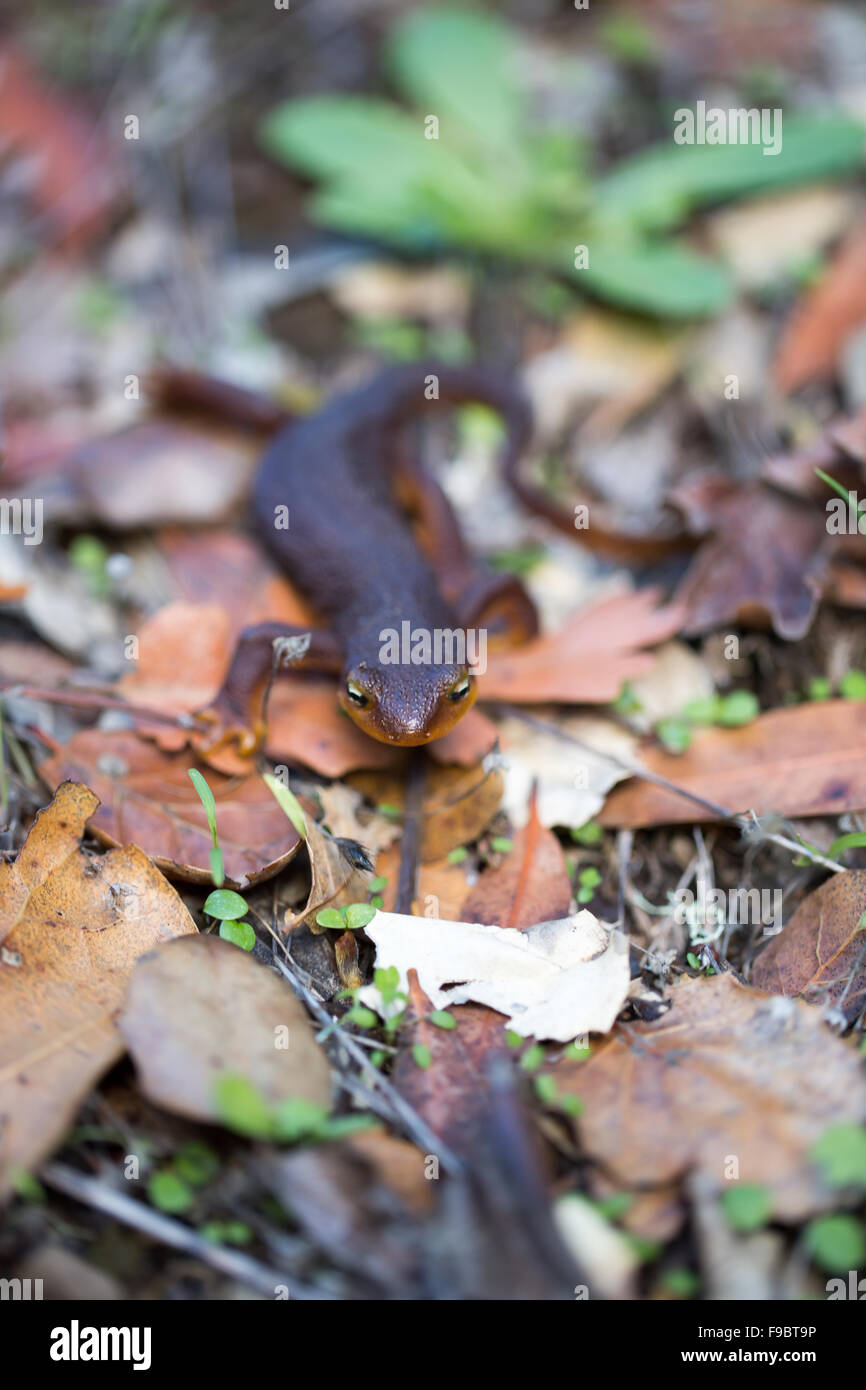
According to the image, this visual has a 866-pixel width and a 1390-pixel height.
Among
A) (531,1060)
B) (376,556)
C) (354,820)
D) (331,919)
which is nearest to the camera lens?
(531,1060)

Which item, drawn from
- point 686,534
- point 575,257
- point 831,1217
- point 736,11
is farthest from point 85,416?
point 736,11

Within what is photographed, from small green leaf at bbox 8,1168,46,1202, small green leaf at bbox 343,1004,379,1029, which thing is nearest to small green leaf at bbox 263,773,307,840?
small green leaf at bbox 343,1004,379,1029

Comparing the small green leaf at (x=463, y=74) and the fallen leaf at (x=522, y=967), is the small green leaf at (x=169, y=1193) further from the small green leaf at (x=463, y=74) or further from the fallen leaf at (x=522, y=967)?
the small green leaf at (x=463, y=74)

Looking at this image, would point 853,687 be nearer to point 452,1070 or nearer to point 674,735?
point 674,735

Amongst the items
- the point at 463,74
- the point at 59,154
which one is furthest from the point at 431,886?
the point at 59,154

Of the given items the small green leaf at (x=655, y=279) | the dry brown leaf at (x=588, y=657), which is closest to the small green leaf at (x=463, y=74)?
the small green leaf at (x=655, y=279)

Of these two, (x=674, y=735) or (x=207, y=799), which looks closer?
(x=207, y=799)
